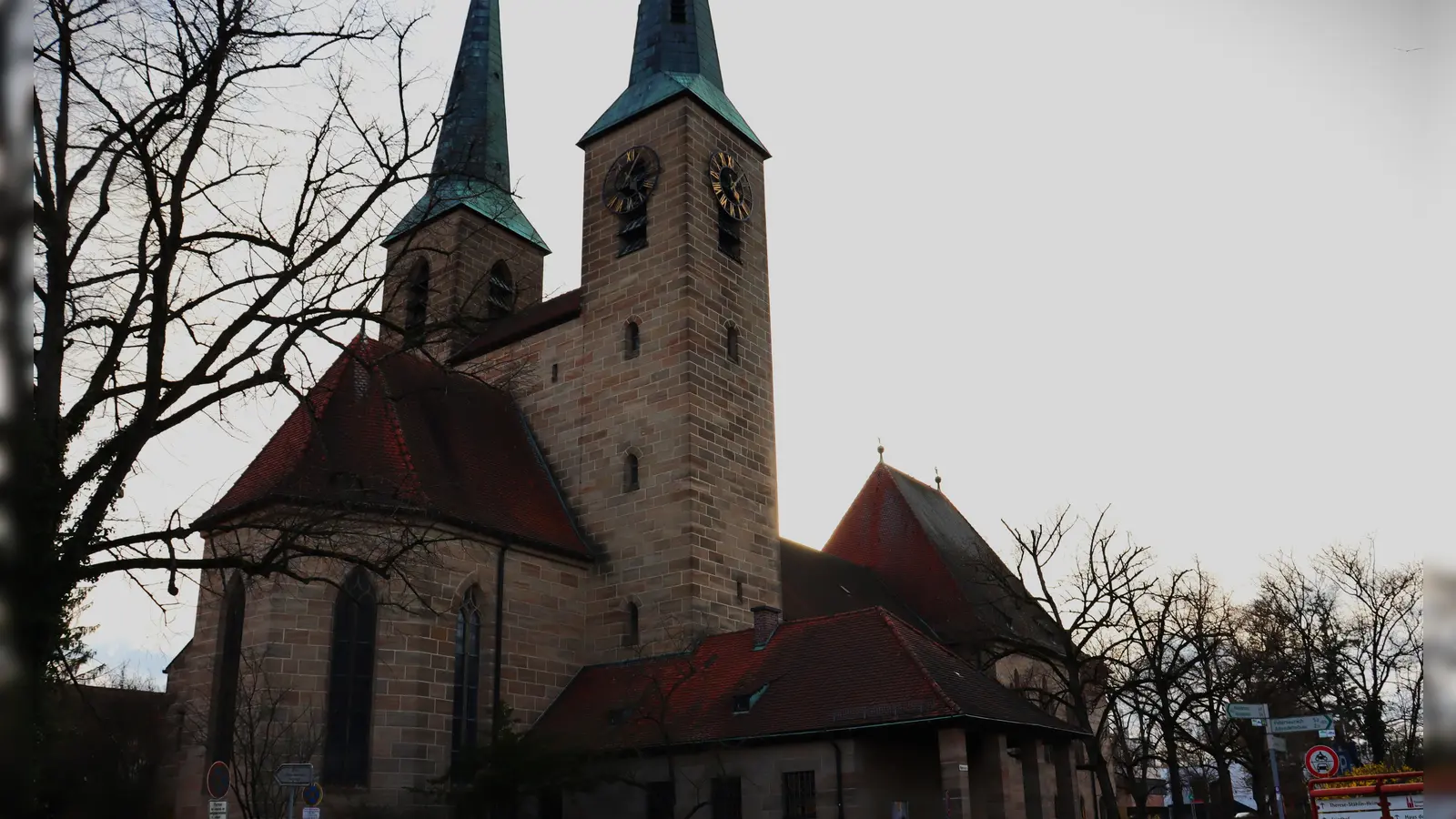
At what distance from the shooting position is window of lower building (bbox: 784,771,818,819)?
18.0m

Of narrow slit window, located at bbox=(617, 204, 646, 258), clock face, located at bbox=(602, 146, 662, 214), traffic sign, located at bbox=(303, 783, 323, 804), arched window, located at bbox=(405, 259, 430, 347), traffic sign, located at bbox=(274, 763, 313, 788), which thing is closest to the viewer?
traffic sign, located at bbox=(274, 763, 313, 788)

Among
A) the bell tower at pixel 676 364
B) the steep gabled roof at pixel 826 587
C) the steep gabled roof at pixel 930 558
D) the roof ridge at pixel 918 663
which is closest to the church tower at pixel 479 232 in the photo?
the bell tower at pixel 676 364

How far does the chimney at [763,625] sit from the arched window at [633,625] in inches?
109

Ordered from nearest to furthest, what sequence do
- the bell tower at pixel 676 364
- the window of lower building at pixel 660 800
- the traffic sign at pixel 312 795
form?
the traffic sign at pixel 312 795
the window of lower building at pixel 660 800
the bell tower at pixel 676 364

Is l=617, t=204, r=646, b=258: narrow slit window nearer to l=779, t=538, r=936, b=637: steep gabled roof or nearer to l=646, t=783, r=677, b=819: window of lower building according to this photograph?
l=779, t=538, r=936, b=637: steep gabled roof

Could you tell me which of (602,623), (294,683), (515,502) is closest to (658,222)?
(515,502)

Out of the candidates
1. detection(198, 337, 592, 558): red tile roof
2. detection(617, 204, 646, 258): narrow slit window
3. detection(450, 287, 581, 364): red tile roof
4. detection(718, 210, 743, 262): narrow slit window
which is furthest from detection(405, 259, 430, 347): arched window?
detection(718, 210, 743, 262): narrow slit window

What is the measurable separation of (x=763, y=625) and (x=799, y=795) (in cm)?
430

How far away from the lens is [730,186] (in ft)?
92.2

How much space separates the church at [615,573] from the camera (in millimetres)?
18312

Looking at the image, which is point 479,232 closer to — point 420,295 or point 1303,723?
point 420,295

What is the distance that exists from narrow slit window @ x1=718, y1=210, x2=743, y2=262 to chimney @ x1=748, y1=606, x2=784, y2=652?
31.0 ft

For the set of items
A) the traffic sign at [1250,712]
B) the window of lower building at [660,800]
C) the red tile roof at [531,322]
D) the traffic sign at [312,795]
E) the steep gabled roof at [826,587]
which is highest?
the red tile roof at [531,322]

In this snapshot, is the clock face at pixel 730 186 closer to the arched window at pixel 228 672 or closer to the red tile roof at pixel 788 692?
the red tile roof at pixel 788 692
